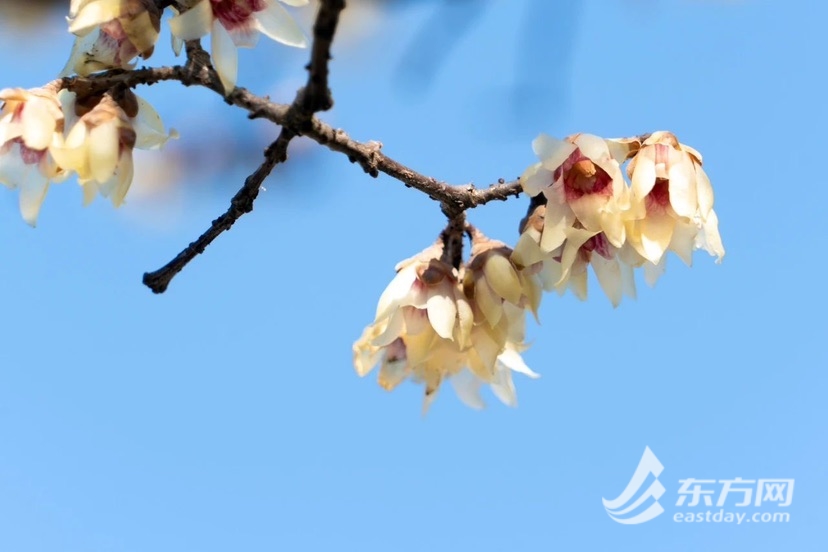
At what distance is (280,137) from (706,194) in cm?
66

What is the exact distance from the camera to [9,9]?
9.09 ft

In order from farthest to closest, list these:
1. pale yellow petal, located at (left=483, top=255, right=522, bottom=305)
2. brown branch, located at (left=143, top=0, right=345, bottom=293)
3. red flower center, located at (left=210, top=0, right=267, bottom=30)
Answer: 1. pale yellow petal, located at (left=483, top=255, right=522, bottom=305)
2. red flower center, located at (left=210, top=0, right=267, bottom=30)
3. brown branch, located at (left=143, top=0, right=345, bottom=293)

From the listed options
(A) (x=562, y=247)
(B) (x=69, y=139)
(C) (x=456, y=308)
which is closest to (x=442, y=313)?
(C) (x=456, y=308)

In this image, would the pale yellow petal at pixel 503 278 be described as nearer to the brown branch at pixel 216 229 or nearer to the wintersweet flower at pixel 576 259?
the wintersweet flower at pixel 576 259

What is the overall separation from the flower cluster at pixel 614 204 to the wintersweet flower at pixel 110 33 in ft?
1.83

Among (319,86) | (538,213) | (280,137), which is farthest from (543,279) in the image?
(319,86)

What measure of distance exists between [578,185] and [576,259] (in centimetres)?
13

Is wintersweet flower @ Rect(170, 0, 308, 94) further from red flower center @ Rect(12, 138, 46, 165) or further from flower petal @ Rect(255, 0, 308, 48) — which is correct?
red flower center @ Rect(12, 138, 46, 165)

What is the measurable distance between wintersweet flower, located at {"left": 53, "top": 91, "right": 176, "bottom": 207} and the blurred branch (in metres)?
0.03

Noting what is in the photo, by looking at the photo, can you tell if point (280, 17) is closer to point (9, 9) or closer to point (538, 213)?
point (538, 213)

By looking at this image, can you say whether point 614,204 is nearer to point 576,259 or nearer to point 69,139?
point 576,259

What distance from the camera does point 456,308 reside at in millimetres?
1438

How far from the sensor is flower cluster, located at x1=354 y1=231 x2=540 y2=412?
1413mm

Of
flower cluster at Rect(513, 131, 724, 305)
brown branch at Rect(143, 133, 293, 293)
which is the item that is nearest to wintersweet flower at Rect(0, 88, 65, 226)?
brown branch at Rect(143, 133, 293, 293)
